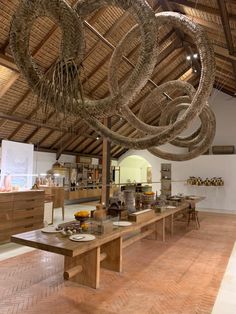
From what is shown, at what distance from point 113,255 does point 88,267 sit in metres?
0.64

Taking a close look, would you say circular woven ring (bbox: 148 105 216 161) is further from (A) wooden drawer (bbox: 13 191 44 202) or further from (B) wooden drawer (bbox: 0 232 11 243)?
(B) wooden drawer (bbox: 0 232 11 243)

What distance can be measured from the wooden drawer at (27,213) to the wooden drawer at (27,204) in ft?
0.22

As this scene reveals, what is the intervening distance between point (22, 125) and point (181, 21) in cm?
803

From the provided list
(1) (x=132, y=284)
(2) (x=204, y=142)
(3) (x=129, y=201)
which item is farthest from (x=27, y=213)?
(2) (x=204, y=142)

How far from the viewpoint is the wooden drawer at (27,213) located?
18.4 feet

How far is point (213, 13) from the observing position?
503 centimetres

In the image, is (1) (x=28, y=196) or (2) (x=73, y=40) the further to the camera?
(1) (x=28, y=196)

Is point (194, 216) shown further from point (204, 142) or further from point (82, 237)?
point (82, 237)

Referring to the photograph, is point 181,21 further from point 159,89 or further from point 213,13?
point 213,13

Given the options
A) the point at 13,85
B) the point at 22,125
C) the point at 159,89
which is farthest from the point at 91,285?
the point at 22,125

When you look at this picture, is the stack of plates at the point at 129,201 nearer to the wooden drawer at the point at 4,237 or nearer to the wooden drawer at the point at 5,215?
the wooden drawer at the point at 5,215

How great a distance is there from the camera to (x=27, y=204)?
592 cm

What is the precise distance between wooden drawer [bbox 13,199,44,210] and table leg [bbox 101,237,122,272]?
2.48 metres

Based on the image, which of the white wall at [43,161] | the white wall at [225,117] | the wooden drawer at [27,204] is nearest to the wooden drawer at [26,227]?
the wooden drawer at [27,204]
